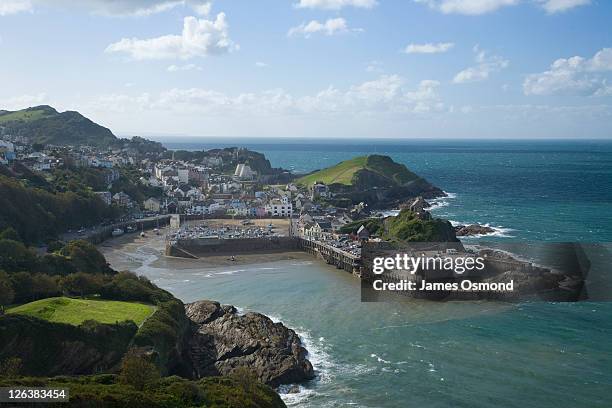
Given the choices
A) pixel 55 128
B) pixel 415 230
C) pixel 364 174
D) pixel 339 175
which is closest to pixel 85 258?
pixel 415 230

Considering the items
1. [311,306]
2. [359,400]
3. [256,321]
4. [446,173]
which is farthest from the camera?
[446,173]

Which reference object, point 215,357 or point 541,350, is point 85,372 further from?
point 541,350

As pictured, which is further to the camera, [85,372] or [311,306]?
[311,306]

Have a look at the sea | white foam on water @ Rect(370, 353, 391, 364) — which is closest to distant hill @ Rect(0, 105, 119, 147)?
the sea

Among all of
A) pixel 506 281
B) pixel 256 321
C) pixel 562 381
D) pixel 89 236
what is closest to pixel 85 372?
pixel 256 321

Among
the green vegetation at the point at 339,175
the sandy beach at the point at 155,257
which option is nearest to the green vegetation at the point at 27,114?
the green vegetation at the point at 339,175

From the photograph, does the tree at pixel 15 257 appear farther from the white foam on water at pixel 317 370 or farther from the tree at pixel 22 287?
the white foam on water at pixel 317 370
